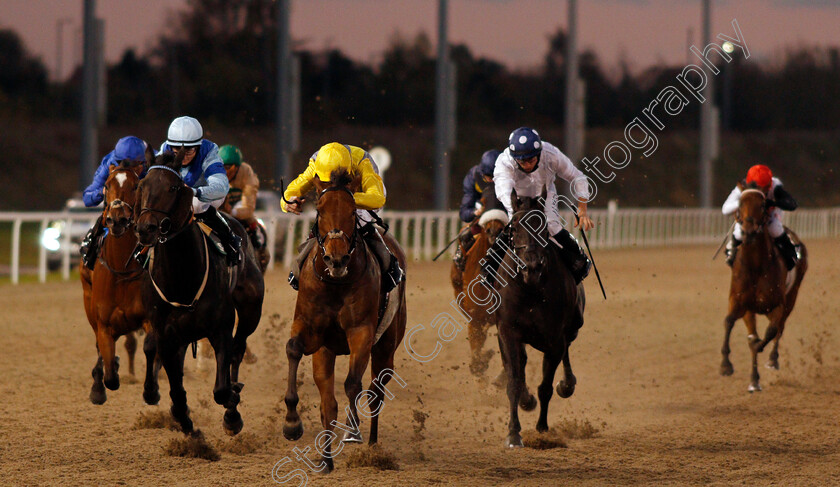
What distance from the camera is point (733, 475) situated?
6.34 meters

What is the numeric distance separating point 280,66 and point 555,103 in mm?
62246

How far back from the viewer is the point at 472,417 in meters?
8.23

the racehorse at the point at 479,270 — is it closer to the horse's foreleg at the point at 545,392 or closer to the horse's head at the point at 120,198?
the horse's foreleg at the point at 545,392

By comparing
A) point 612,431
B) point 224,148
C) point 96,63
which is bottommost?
point 612,431

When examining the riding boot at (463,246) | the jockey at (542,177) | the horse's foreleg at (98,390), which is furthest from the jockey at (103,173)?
the riding boot at (463,246)

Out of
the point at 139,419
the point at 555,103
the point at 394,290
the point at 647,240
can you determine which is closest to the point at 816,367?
the point at 394,290

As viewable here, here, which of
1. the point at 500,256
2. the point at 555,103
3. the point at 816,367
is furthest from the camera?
the point at 555,103

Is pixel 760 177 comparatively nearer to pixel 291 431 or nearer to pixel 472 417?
pixel 472 417

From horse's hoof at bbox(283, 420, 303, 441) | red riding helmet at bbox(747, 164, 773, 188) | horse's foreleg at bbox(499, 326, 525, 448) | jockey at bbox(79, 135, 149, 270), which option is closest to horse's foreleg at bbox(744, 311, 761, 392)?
red riding helmet at bbox(747, 164, 773, 188)

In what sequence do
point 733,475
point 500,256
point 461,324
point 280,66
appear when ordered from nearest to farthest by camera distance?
point 733,475, point 500,256, point 461,324, point 280,66

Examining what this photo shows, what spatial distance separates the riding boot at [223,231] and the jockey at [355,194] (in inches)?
26.1

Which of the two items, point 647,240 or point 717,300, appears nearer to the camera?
point 717,300

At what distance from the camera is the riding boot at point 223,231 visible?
7.30m

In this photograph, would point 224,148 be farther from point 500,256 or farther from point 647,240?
point 647,240
